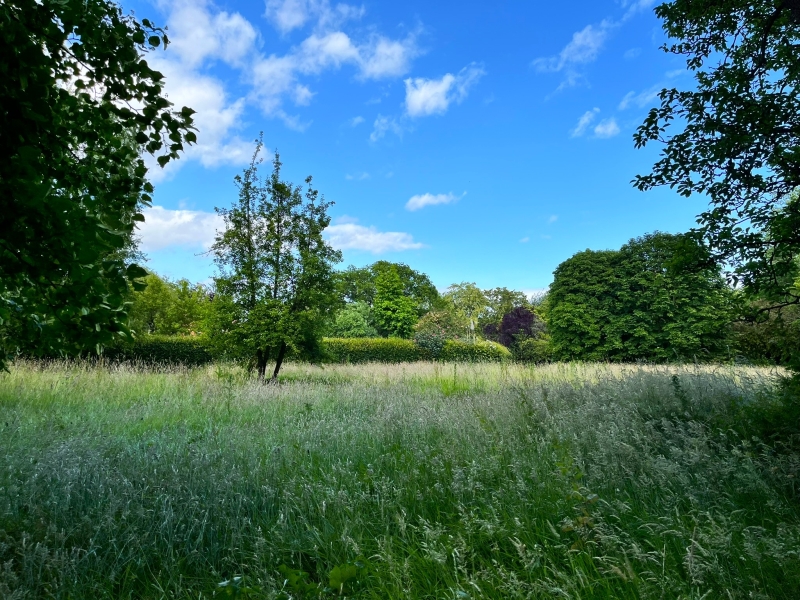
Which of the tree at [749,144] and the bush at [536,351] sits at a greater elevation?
the tree at [749,144]

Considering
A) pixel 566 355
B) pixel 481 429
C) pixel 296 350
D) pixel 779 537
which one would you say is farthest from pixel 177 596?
pixel 566 355

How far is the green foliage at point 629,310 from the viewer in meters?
15.1

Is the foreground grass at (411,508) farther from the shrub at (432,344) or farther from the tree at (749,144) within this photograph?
the shrub at (432,344)

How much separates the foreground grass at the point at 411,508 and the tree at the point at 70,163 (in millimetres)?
1142

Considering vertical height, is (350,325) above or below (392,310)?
below

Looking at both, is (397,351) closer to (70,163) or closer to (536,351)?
(536,351)

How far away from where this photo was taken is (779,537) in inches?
79.0

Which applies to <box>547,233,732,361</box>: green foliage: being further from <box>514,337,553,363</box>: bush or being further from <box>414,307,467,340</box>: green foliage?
<box>414,307,467,340</box>: green foliage

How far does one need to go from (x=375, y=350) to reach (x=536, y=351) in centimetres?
760

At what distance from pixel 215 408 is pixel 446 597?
16.6ft

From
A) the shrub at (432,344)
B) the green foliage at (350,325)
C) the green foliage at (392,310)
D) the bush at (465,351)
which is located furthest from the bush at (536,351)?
the green foliage at (350,325)

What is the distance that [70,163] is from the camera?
2.26m

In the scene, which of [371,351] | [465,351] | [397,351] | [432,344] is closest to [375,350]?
[371,351]

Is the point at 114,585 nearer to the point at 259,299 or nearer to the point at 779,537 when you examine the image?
the point at 779,537
